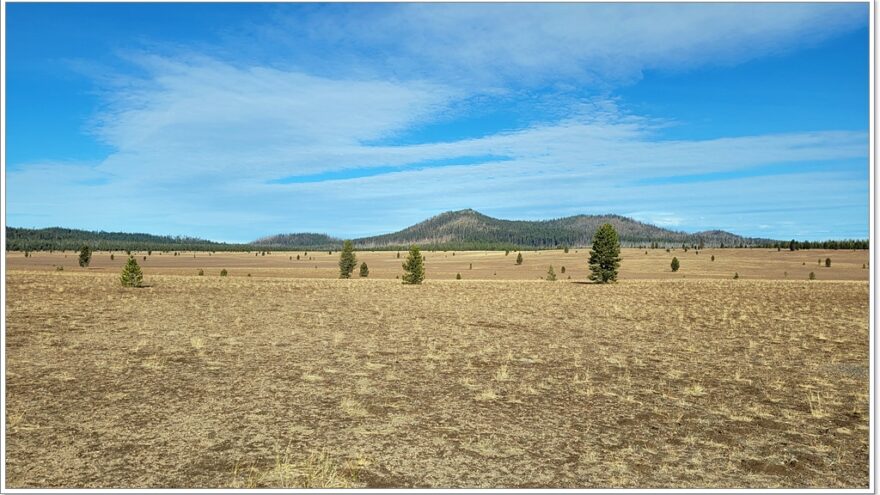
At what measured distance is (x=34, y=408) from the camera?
9789 mm

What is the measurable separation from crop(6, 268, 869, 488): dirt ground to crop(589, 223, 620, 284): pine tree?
34.9 m

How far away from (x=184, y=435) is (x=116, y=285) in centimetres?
3908

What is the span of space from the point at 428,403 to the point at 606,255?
172 ft

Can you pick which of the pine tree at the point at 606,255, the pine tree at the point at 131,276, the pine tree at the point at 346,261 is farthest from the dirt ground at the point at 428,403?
the pine tree at the point at 346,261

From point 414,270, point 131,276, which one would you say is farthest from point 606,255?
point 131,276

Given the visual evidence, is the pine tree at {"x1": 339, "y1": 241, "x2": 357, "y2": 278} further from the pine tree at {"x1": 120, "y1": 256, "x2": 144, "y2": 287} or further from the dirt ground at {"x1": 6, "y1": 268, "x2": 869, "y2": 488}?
the dirt ground at {"x1": 6, "y1": 268, "x2": 869, "y2": 488}

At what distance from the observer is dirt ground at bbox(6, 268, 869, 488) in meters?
7.30

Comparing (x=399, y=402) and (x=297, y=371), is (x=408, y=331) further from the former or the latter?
(x=399, y=402)

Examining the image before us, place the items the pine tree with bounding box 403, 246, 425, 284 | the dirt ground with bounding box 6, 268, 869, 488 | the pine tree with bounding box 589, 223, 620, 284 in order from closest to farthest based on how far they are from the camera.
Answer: the dirt ground with bounding box 6, 268, 869, 488, the pine tree with bounding box 403, 246, 425, 284, the pine tree with bounding box 589, 223, 620, 284

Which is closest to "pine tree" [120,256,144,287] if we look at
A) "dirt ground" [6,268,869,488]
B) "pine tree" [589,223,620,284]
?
"dirt ground" [6,268,869,488]

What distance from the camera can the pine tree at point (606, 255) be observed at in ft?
194

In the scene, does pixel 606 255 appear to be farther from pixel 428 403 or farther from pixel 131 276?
pixel 428 403

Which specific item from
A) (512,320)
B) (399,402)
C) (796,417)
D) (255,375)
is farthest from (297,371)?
(512,320)

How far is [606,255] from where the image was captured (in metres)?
59.8
